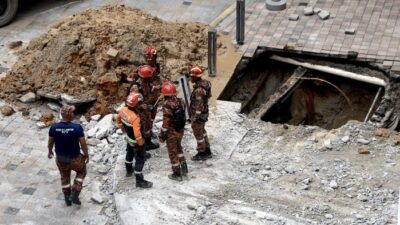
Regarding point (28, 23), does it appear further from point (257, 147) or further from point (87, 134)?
point (257, 147)

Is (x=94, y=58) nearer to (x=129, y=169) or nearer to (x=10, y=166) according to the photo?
(x=10, y=166)

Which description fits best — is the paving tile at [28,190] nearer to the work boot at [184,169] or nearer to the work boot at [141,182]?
the work boot at [141,182]

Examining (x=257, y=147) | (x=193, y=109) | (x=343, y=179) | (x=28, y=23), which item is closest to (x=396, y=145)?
(x=343, y=179)

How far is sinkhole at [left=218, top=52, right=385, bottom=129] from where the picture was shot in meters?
12.8

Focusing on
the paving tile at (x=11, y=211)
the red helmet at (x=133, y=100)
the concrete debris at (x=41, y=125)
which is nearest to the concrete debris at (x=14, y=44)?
the concrete debris at (x=41, y=125)

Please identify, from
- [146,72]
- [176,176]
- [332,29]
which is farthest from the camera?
[332,29]

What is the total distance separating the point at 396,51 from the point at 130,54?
4.67 meters

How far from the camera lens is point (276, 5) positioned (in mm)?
14719

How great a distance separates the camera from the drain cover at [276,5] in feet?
48.3

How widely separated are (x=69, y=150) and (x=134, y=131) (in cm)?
87

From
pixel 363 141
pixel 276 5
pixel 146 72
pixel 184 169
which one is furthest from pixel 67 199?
pixel 276 5

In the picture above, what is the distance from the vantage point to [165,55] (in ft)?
42.5

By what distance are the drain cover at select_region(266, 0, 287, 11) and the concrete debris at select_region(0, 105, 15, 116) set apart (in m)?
5.60

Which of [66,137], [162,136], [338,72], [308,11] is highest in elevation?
A: [66,137]
